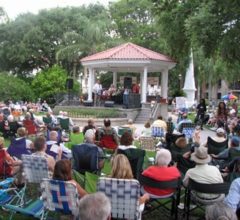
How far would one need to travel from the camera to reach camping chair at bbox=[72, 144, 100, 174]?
22.4ft

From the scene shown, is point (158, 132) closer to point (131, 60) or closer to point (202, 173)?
point (202, 173)

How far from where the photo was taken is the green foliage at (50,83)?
36219 millimetres

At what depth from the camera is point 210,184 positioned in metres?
4.91

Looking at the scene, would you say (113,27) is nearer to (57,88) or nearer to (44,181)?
(57,88)

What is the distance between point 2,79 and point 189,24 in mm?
21664

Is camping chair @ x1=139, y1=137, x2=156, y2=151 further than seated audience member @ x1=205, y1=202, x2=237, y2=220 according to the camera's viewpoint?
Yes

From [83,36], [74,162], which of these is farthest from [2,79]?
[74,162]

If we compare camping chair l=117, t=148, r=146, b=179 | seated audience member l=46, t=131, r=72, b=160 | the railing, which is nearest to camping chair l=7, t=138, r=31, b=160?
seated audience member l=46, t=131, r=72, b=160

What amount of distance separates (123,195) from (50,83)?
3288cm

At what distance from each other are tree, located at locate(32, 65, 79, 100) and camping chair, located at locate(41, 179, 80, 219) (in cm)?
3180

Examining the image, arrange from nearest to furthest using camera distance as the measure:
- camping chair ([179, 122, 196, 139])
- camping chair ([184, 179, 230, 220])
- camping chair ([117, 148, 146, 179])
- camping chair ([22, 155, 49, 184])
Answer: camping chair ([184, 179, 230, 220]) → camping chair ([22, 155, 49, 184]) → camping chair ([117, 148, 146, 179]) → camping chair ([179, 122, 196, 139])

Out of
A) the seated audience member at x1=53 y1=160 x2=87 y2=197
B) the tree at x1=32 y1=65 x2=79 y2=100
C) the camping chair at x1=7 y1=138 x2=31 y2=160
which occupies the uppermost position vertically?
the tree at x1=32 y1=65 x2=79 y2=100

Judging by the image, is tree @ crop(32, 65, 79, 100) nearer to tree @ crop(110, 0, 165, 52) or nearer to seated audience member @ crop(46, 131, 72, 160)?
tree @ crop(110, 0, 165, 52)

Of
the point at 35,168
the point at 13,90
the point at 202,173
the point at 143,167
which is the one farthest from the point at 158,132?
the point at 13,90
